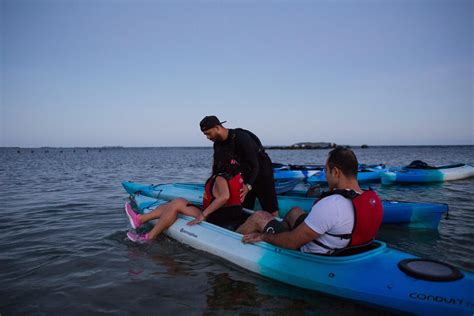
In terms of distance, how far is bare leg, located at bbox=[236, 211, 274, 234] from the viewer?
465 cm

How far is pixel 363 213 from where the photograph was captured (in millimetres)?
3197

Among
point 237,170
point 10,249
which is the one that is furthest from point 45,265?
point 237,170

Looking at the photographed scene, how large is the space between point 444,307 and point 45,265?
218 inches

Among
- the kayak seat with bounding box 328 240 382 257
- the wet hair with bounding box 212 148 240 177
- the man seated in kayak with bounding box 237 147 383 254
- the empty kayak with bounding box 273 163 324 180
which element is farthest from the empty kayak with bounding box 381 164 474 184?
the man seated in kayak with bounding box 237 147 383 254

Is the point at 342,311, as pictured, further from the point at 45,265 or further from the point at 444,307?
the point at 45,265

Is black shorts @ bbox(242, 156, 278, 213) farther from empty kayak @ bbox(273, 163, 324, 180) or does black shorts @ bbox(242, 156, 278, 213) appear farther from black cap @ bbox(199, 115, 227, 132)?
empty kayak @ bbox(273, 163, 324, 180)

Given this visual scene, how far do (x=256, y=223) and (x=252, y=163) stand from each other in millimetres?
1151

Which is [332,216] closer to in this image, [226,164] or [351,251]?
[351,251]

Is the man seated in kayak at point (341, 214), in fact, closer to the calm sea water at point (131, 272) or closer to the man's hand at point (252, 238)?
the man's hand at point (252, 238)

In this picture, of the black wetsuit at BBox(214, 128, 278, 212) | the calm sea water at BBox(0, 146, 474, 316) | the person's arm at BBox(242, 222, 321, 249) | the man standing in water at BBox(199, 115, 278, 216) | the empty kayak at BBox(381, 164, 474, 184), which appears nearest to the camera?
the person's arm at BBox(242, 222, 321, 249)

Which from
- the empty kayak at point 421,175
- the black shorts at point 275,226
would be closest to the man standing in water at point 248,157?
the black shorts at point 275,226

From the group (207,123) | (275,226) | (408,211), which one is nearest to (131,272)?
(275,226)

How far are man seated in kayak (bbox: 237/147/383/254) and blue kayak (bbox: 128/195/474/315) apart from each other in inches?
8.4

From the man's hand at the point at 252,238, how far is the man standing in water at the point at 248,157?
779 mm
